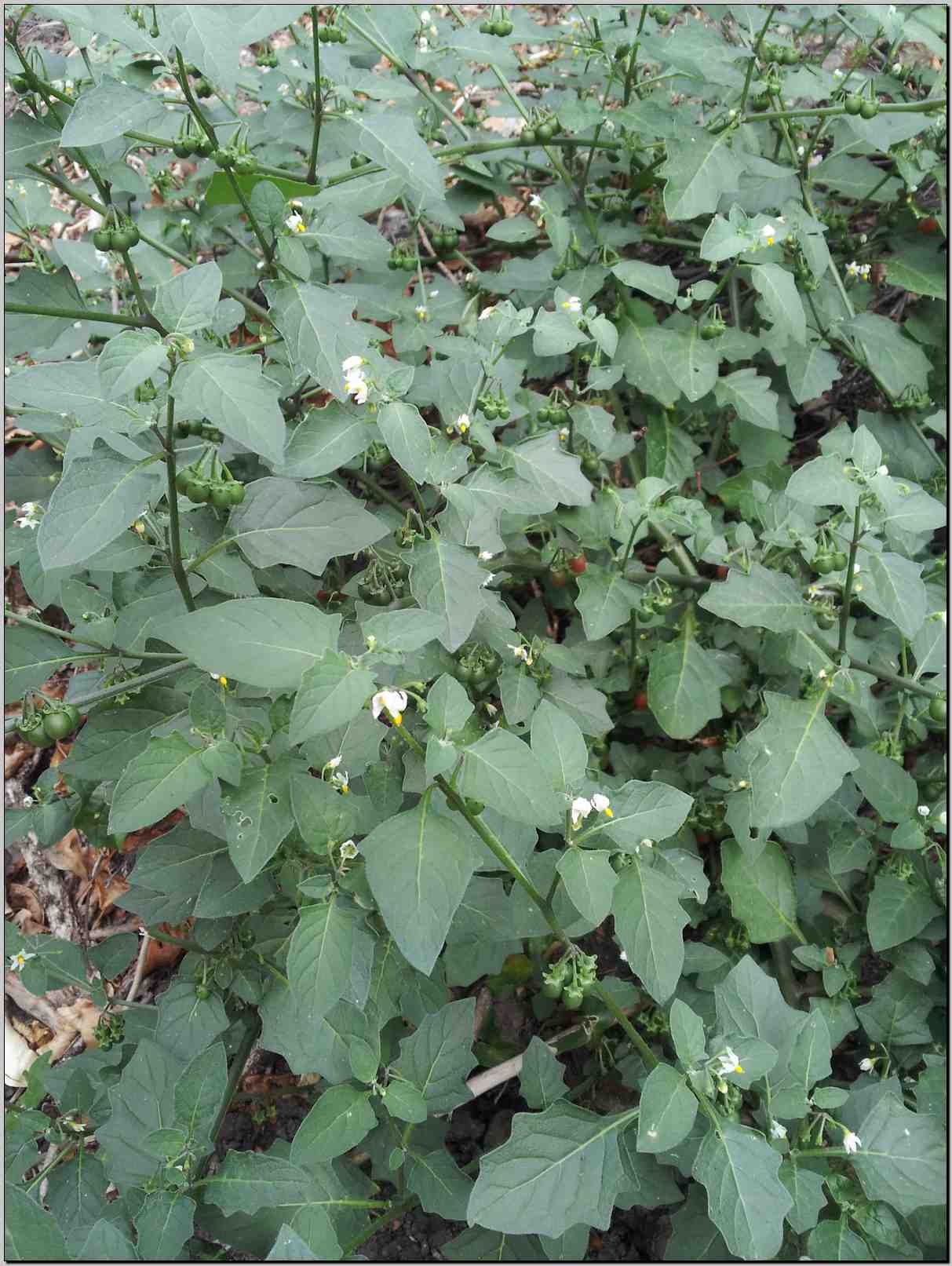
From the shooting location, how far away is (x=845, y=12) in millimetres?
3555

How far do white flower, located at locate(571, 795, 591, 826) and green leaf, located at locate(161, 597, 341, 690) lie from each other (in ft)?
2.11

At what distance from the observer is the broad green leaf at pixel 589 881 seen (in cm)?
188

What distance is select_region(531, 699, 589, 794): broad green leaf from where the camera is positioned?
2.08 m

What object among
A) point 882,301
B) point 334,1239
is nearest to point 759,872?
point 334,1239

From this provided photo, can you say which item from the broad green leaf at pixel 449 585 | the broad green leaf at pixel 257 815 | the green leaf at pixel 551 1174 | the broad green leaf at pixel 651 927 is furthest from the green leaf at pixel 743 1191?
the broad green leaf at pixel 449 585

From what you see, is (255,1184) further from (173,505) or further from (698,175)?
(698,175)

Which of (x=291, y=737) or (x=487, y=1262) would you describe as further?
(x=487, y=1262)

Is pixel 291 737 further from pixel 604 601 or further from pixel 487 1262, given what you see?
pixel 487 1262

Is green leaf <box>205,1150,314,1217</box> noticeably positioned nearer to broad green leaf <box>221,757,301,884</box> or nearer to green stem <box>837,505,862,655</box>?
broad green leaf <box>221,757,301,884</box>

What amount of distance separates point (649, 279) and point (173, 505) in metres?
1.88

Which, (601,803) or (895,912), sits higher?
(601,803)

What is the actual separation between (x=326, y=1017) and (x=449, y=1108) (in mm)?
422

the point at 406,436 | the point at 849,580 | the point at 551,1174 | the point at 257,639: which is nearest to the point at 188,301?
the point at 406,436

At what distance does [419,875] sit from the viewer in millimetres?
1705
